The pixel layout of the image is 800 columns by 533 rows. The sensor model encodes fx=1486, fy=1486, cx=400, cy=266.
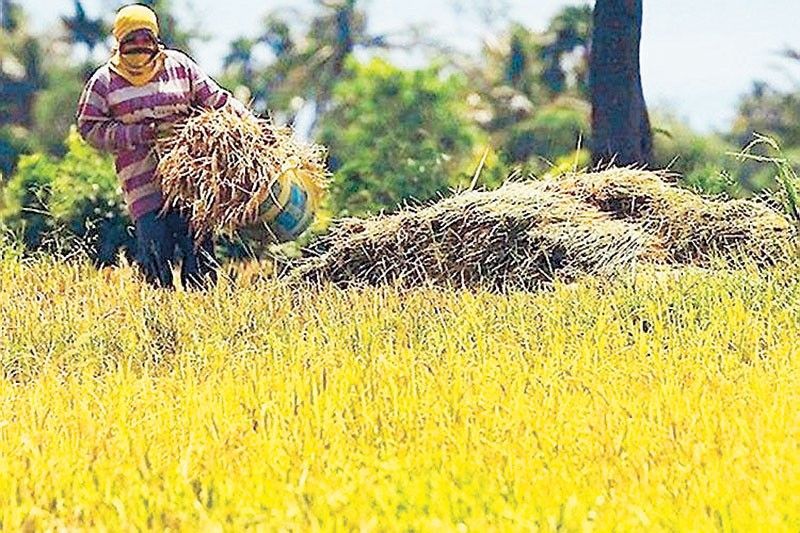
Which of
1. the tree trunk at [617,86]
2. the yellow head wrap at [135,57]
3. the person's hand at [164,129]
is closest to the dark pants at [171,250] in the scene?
the person's hand at [164,129]

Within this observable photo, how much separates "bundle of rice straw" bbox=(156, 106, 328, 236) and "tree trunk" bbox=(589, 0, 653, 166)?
344 cm

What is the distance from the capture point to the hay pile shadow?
7785 millimetres

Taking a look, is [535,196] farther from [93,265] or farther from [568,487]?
[568,487]

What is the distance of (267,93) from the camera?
44.6m

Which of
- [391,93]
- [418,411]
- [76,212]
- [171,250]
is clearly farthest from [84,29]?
[418,411]

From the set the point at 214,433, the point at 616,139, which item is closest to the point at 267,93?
the point at 616,139

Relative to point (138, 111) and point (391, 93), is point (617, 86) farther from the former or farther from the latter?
point (391, 93)

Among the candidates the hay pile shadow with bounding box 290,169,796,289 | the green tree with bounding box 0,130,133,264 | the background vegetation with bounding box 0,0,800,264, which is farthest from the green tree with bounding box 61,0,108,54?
the hay pile shadow with bounding box 290,169,796,289

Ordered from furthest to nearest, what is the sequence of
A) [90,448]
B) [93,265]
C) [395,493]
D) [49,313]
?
1. [93,265]
2. [49,313]
3. [90,448]
4. [395,493]

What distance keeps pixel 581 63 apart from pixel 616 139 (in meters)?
28.6

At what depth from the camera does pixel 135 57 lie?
25.6 ft

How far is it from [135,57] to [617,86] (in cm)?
416

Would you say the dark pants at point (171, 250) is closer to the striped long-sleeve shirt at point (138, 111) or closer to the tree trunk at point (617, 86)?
the striped long-sleeve shirt at point (138, 111)

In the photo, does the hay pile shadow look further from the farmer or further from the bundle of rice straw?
the farmer
